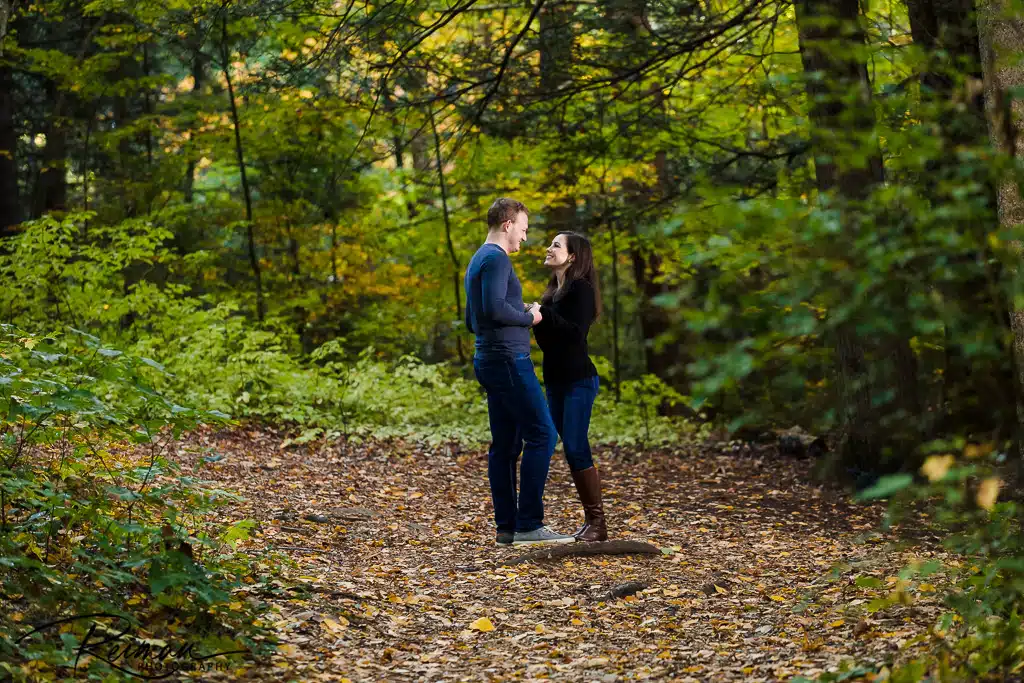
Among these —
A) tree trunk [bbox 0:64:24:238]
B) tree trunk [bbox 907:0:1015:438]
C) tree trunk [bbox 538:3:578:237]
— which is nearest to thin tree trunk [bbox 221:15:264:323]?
tree trunk [bbox 0:64:24:238]

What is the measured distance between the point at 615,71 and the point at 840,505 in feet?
13.8

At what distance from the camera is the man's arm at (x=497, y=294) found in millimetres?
5570

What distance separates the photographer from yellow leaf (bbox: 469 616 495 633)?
15.8 ft

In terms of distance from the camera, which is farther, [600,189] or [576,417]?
[600,189]

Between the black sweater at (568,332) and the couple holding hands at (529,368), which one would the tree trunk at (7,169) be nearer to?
the couple holding hands at (529,368)

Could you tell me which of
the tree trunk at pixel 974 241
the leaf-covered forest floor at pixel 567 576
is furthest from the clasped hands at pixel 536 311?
the tree trunk at pixel 974 241

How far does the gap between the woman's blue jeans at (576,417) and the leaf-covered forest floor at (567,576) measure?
61cm

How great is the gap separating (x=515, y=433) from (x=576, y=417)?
38cm

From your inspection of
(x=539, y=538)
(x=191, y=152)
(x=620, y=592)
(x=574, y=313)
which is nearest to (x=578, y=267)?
(x=574, y=313)

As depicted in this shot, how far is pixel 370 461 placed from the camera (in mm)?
9281

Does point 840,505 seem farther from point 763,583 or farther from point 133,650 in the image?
point 133,650

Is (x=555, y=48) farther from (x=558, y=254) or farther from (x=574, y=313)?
(x=574, y=313)

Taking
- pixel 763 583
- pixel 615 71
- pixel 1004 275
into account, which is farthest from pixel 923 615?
pixel 615 71

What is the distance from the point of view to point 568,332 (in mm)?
5902
